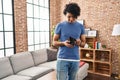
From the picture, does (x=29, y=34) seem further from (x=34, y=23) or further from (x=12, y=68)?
(x=12, y=68)

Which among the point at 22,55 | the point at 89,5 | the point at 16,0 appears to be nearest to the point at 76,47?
the point at 22,55

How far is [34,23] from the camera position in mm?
4891

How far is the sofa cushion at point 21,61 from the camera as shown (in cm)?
344

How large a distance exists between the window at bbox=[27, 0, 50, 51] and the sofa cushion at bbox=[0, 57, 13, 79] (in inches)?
58.2

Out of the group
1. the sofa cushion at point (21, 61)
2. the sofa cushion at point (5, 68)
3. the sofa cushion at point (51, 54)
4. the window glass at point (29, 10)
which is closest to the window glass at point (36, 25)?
the window glass at point (29, 10)

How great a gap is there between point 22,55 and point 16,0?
149 centimetres

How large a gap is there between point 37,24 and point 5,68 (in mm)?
2232

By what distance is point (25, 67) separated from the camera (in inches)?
146

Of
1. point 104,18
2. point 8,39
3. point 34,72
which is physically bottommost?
point 34,72

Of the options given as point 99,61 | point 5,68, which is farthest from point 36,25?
point 99,61

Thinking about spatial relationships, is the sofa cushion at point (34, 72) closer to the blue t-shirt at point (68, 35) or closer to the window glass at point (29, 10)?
the blue t-shirt at point (68, 35)

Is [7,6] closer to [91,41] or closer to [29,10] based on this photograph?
[29,10]

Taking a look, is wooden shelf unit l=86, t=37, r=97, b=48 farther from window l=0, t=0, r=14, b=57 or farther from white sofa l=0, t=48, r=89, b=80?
window l=0, t=0, r=14, b=57

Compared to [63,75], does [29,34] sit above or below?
above
